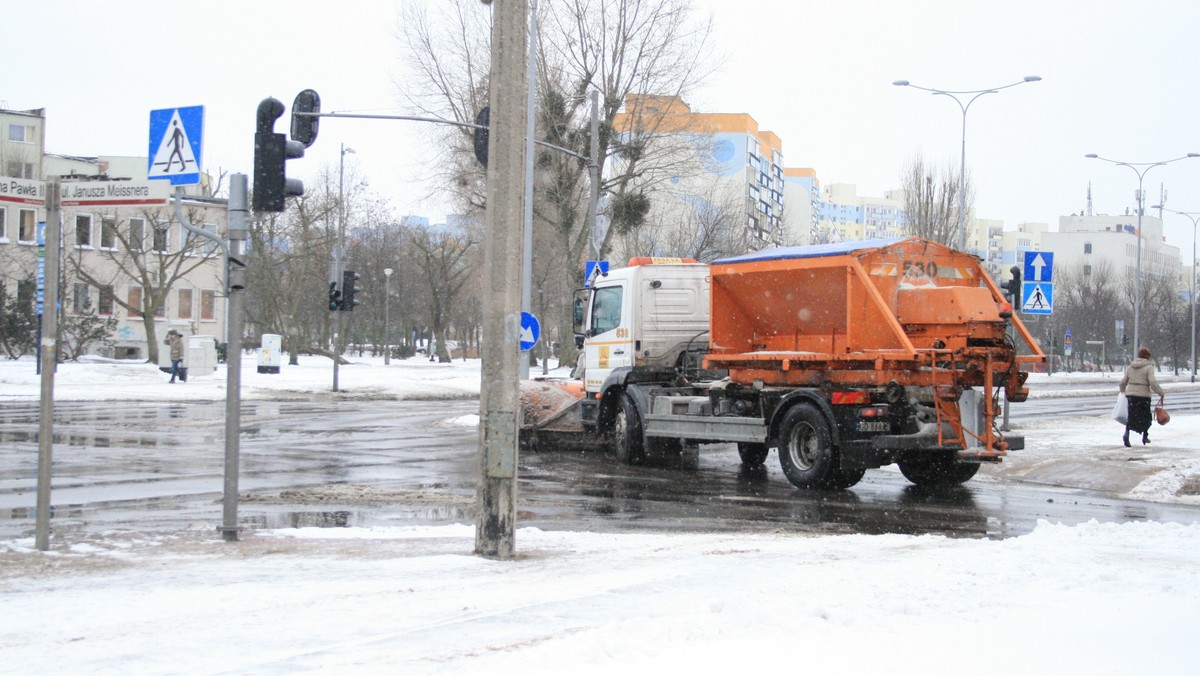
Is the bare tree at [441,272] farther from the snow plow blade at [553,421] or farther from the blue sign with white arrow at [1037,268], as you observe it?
the blue sign with white arrow at [1037,268]

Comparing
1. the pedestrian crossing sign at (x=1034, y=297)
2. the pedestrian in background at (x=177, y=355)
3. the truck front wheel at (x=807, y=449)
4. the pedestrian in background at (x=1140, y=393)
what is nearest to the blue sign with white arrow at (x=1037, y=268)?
the pedestrian crossing sign at (x=1034, y=297)

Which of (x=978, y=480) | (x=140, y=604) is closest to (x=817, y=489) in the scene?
(x=978, y=480)

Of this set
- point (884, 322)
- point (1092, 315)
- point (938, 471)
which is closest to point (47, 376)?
point (884, 322)

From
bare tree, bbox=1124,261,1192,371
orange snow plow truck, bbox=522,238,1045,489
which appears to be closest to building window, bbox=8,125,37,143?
orange snow plow truck, bbox=522,238,1045,489

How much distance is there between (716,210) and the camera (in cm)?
5222

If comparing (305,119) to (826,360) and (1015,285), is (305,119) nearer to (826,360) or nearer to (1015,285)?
(826,360)

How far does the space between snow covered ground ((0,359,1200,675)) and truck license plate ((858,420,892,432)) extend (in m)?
3.34

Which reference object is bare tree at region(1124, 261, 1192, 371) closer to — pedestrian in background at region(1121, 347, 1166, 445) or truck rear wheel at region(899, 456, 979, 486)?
pedestrian in background at region(1121, 347, 1166, 445)

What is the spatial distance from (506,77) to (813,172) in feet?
487

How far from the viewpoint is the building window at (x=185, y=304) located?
228 ft

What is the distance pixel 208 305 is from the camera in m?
70.8

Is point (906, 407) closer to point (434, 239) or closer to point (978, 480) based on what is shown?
point (978, 480)

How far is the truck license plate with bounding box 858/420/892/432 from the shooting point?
1280cm

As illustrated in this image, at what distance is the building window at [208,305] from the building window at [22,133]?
14992 mm
